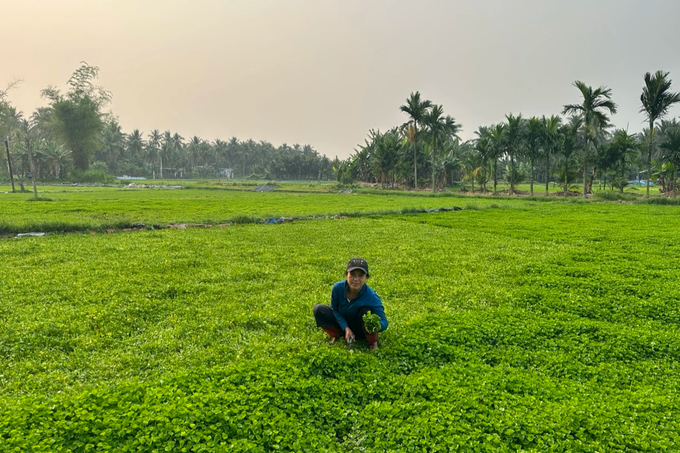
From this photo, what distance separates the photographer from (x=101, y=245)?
1365cm

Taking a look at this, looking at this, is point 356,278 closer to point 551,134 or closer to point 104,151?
point 551,134

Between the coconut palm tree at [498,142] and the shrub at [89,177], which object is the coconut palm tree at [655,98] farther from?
the shrub at [89,177]

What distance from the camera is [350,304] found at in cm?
594

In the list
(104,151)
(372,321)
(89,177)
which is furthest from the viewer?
(104,151)

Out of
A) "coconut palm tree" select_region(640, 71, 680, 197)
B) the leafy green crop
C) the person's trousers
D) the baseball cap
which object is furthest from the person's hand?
"coconut palm tree" select_region(640, 71, 680, 197)

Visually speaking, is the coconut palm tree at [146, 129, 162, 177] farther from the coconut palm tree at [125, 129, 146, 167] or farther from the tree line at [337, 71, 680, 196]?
the tree line at [337, 71, 680, 196]

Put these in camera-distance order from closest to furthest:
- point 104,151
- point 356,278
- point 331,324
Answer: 1. point 356,278
2. point 331,324
3. point 104,151

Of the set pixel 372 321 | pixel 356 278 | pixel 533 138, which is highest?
pixel 533 138

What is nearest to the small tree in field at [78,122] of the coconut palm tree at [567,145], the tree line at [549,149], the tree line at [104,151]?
the tree line at [104,151]

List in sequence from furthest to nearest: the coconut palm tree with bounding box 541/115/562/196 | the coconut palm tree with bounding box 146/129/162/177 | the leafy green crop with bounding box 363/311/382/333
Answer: the coconut palm tree with bounding box 146/129/162/177 → the coconut palm tree with bounding box 541/115/562/196 → the leafy green crop with bounding box 363/311/382/333

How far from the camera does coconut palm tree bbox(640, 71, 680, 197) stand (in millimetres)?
31656

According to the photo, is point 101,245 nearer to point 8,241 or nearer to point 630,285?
point 8,241

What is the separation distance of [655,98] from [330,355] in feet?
130

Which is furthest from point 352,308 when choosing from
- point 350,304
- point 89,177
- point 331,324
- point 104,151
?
point 104,151
